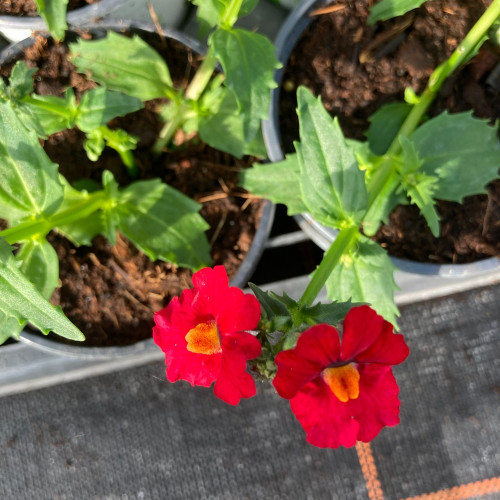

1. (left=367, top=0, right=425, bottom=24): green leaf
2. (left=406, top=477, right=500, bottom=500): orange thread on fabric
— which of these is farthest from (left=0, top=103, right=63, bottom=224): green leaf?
(left=406, top=477, right=500, bottom=500): orange thread on fabric

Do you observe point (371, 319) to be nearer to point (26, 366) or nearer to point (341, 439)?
point (341, 439)

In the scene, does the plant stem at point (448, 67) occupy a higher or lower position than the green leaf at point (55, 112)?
higher

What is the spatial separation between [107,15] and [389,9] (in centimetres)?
58

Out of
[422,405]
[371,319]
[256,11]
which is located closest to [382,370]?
[371,319]

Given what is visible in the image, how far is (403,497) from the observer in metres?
1.47

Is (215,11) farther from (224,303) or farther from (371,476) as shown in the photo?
(371,476)

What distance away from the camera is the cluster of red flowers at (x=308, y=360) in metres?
0.62

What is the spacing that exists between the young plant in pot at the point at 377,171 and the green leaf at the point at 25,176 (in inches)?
15.9

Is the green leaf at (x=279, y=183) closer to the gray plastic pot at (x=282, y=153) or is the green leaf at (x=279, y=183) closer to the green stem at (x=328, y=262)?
the gray plastic pot at (x=282, y=153)

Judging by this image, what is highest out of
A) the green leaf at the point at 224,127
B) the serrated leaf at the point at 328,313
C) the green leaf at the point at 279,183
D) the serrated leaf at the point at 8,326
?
the serrated leaf at the point at 328,313

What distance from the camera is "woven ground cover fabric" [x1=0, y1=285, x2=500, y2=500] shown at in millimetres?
1432

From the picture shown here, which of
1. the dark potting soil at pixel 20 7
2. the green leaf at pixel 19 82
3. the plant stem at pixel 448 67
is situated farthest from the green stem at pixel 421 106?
the dark potting soil at pixel 20 7

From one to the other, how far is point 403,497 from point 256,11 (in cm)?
132

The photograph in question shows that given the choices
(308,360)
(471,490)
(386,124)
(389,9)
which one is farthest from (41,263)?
(471,490)
